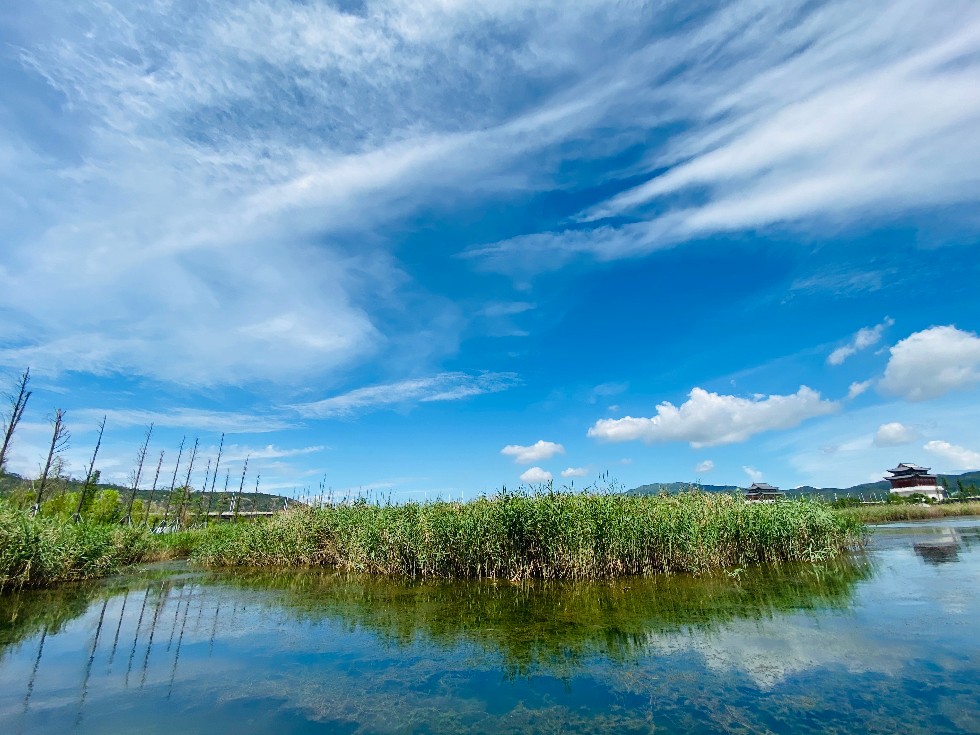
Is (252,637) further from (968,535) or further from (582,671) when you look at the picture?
(968,535)

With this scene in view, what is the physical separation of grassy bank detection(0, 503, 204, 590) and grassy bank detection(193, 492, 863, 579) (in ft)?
23.1

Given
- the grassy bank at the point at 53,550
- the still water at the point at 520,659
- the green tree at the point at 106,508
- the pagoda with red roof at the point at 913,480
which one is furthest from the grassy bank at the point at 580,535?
the pagoda with red roof at the point at 913,480

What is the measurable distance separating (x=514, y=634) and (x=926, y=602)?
308 inches

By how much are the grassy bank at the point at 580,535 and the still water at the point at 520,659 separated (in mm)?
1300

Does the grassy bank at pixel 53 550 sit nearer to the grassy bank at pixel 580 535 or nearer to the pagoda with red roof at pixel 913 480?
the grassy bank at pixel 580 535

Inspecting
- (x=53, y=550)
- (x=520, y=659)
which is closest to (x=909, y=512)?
(x=520, y=659)

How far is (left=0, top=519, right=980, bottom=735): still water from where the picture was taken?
209 inches

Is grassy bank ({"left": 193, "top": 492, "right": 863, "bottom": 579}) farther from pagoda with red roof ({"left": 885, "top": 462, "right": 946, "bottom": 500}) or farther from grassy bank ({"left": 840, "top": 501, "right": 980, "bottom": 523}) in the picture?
pagoda with red roof ({"left": 885, "top": 462, "right": 946, "bottom": 500})

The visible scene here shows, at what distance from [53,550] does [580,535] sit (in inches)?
575

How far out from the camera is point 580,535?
1350 centimetres

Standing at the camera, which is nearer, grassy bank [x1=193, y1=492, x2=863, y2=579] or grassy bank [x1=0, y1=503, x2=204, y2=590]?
grassy bank [x1=0, y1=503, x2=204, y2=590]

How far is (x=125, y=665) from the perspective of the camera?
25.0 feet

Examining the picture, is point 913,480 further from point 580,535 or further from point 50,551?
point 50,551

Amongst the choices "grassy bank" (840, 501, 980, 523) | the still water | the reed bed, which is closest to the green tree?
the reed bed
